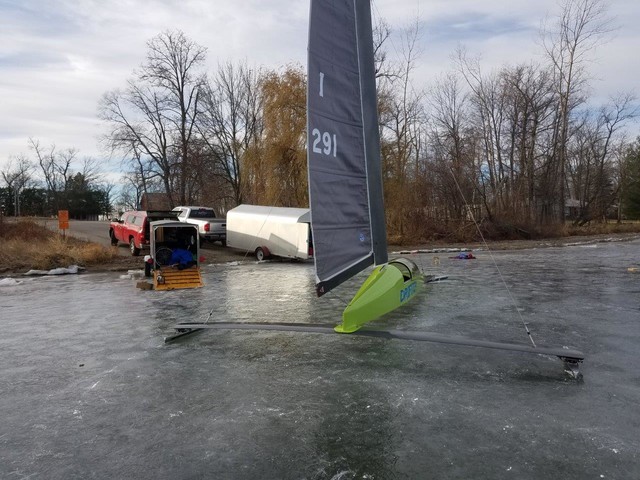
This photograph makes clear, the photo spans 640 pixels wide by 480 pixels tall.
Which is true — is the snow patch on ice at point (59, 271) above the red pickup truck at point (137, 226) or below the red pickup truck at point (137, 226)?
below

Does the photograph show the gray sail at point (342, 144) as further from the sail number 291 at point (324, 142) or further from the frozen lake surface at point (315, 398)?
the frozen lake surface at point (315, 398)

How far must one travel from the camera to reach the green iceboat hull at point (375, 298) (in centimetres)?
544

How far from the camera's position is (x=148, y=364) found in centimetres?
527

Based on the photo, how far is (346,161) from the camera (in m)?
5.68

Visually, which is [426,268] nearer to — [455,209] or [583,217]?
[455,209]

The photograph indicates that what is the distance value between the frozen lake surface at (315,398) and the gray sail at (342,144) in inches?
49.3

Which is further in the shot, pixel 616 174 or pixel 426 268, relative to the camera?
pixel 616 174

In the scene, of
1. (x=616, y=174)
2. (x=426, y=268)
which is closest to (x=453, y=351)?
(x=426, y=268)

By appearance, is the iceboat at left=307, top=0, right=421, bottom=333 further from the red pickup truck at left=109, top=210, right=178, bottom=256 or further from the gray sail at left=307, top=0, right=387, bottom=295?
the red pickup truck at left=109, top=210, right=178, bottom=256

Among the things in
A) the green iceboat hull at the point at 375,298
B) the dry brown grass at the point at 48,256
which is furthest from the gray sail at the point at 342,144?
the dry brown grass at the point at 48,256

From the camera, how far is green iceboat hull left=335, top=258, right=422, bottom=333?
5438mm

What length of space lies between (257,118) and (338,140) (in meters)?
33.1

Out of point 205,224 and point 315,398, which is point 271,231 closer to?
point 205,224

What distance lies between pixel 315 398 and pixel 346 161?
2785 millimetres
